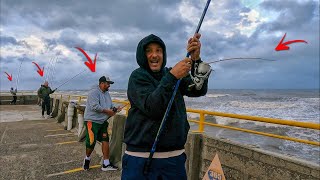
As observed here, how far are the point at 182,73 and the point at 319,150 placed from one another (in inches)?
537

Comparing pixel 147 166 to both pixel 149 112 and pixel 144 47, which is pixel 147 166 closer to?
pixel 149 112

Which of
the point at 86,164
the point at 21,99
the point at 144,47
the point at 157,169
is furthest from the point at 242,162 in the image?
the point at 21,99

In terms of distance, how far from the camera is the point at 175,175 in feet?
7.71

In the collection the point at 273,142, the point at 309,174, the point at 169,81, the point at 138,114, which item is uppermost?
the point at 169,81

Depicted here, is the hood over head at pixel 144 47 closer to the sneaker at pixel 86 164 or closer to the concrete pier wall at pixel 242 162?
the concrete pier wall at pixel 242 162

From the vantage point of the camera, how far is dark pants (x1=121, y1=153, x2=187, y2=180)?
7.53ft

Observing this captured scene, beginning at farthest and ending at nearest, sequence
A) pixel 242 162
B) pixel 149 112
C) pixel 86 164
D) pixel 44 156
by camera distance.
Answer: pixel 44 156 < pixel 86 164 < pixel 242 162 < pixel 149 112

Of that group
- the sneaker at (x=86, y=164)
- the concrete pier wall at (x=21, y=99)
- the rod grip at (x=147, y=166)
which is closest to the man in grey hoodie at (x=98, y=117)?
the sneaker at (x=86, y=164)

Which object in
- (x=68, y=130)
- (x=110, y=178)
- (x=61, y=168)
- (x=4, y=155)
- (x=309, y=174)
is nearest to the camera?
(x=309, y=174)

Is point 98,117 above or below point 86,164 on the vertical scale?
above

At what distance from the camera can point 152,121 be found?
90.4 inches

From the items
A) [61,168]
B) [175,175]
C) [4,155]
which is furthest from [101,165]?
[175,175]

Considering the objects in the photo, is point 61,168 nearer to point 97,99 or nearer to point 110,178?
point 110,178

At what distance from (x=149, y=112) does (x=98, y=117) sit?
4.32 meters
